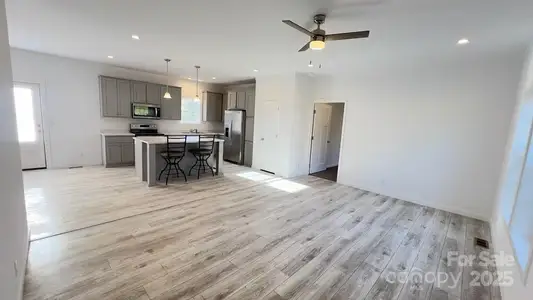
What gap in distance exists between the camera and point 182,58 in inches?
191

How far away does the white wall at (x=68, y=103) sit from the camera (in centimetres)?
523

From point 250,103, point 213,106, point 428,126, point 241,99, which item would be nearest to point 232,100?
point 241,99

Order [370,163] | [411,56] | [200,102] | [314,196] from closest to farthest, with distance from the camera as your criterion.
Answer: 1. [411,56]
2. [314,196]
3. [370,163]
4. [200,102]

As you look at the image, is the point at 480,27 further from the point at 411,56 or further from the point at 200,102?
the point at 200,102

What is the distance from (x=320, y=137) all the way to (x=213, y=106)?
4.05m

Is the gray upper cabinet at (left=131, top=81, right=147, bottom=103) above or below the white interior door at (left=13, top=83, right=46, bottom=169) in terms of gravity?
above

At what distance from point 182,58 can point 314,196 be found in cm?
398

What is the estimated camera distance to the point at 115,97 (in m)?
6.16

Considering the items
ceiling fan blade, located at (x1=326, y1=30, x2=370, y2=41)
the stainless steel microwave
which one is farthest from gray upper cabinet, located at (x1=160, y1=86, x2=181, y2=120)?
ceiling fan blade, located at (x1=326, y1=30, x2=370, y2=41)

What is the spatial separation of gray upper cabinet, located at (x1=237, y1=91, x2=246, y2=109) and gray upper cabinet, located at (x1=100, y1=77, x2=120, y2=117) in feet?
11.0

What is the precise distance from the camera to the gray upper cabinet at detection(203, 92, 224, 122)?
26.9 feet

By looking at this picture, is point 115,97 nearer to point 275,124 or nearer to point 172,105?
point 172,105

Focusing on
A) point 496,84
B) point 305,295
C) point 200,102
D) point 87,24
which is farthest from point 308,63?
point 200,102

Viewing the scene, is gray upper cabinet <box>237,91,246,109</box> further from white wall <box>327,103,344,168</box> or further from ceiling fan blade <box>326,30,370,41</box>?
ceiling fan blade <box>326,30,370,41</box>
